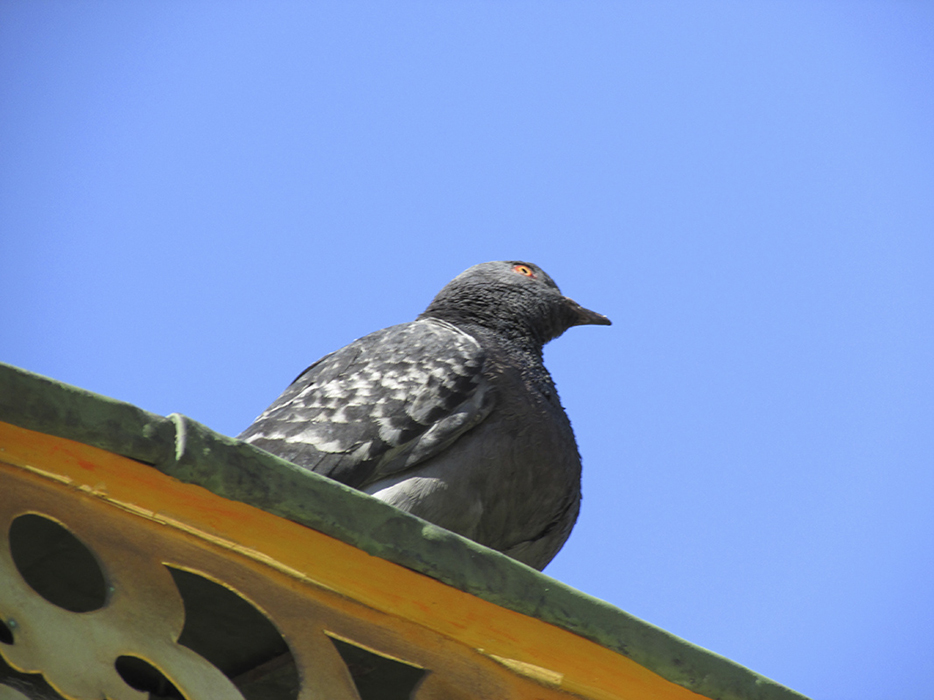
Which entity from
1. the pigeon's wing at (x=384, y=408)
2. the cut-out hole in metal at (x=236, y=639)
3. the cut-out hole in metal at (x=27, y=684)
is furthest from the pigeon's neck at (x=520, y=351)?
the cut-out hole in metal at (x=27, y=684)

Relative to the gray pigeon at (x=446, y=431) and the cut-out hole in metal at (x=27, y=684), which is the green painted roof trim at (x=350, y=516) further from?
the gray pigeon at (x=446, y=431)

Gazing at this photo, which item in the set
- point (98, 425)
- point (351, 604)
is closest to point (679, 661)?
point (351, 604)

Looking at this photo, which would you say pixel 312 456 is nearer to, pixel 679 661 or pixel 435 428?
pixel 435 428

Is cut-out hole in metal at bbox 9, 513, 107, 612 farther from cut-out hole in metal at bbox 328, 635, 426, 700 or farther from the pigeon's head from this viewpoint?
the pigeon's head

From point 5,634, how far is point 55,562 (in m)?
0.27

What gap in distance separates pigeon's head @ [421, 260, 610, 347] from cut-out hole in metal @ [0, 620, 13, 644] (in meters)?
3.19

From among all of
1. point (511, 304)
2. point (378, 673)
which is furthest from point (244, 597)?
point (511, 304)

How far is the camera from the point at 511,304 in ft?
17.2

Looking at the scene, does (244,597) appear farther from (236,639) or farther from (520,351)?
(520,351)

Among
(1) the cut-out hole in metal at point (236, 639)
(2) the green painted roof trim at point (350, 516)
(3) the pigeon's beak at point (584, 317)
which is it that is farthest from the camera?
(3) the pigeon's beak at point (584, 317)

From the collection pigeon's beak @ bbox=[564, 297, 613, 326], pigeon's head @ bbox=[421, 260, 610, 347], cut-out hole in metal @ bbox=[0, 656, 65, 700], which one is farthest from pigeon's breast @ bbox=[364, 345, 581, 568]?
cut-out hole in metal @ bbox=[0, 656, 65, 700]

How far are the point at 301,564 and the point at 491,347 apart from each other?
247cm

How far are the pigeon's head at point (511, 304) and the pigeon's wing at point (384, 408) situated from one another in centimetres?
43

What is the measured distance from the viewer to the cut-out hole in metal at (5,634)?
2.08m
